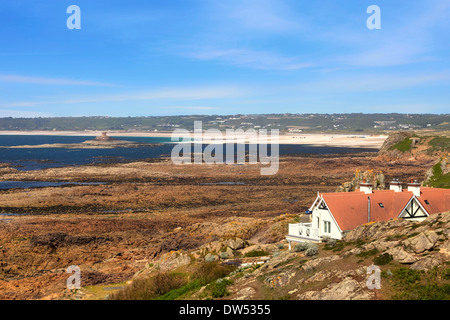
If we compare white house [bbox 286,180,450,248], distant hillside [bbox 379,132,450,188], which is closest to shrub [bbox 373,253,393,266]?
white house [bbox 286,180,450,248]

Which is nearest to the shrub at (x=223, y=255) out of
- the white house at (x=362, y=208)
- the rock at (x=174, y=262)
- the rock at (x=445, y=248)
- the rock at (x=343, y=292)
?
the rock at (x=174, y=262)

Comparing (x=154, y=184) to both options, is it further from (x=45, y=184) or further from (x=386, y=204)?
(x=386, y=204)

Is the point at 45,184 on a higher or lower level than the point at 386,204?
lower

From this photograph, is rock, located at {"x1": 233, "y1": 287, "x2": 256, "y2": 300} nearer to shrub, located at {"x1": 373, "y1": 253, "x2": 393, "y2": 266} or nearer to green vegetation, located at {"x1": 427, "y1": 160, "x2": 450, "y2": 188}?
shrub, located at {"x1": 373, "y1": 253, "x2": 393, "y2": 266}

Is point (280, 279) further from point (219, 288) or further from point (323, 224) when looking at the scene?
point (323, 224)

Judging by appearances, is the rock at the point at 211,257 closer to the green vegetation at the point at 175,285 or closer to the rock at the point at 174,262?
the rock at the point at 174,262
